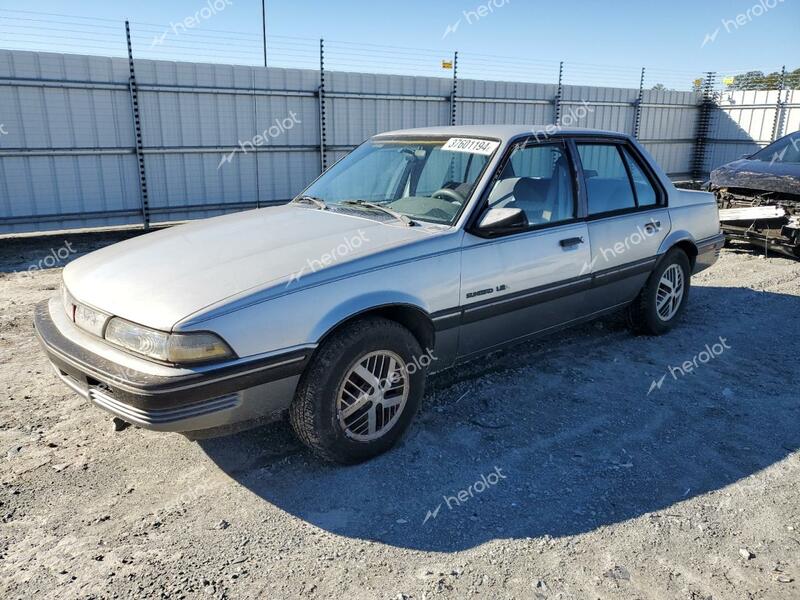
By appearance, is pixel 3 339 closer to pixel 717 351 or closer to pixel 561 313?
pixel 561 313

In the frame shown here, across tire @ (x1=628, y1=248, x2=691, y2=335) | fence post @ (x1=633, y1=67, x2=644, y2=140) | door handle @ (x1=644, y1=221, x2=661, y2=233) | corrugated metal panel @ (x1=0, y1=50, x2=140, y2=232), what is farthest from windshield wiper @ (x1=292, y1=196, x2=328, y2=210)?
fence post @ (x1=633, y1=67, x2=644, y2=140)

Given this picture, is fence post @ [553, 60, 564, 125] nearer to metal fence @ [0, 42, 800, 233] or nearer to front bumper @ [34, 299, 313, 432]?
metal fence @ [0, 42, 800, 233]

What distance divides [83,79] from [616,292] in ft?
28.3

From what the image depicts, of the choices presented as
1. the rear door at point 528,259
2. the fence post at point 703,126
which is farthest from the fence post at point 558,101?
the rear door at point 528,259

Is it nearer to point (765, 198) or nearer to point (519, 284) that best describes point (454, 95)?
point (765, 198)

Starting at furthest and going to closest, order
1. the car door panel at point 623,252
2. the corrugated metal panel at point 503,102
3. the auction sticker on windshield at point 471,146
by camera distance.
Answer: the corrugated metal panel at point 503,102 → the car door panel at point 623,252 → the auction sticker on windshield at point 471,146

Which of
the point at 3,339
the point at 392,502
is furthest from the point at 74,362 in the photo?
the point at 3,339

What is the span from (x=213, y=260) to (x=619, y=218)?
9.92 feet

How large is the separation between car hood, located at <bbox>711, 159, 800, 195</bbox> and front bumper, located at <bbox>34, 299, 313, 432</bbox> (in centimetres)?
787

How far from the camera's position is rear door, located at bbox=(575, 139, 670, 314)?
4.47 m

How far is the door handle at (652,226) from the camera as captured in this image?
193 inches

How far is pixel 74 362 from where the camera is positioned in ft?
9.56

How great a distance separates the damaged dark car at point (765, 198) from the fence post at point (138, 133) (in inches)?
349

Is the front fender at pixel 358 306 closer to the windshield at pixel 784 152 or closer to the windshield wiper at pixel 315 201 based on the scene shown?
the windshield wiper at pixel 315 201
